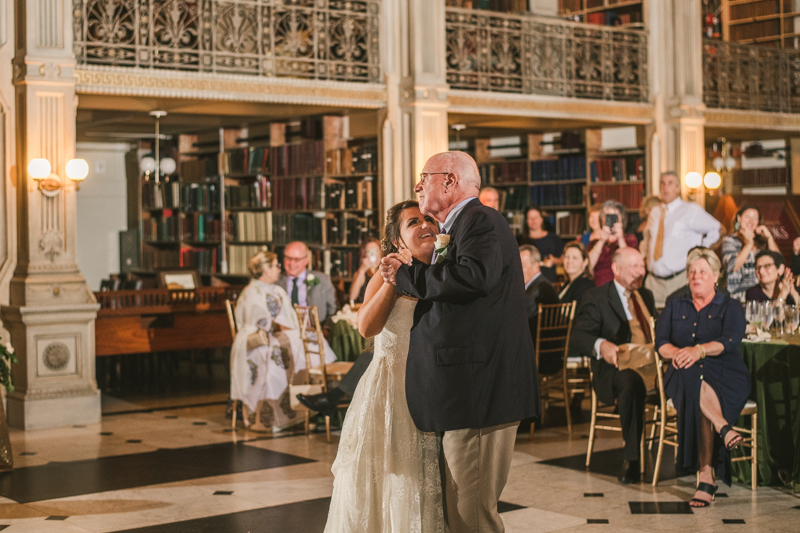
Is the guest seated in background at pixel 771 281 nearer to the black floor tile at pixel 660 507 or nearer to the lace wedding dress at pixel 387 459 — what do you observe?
the black floor tile at pixel 660 507

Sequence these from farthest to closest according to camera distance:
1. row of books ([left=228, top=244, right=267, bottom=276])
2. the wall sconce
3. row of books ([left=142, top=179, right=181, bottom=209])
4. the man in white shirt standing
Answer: row of books ([left=142, top=179, right=181, bottom=209])
row of books ([left=228, top=244, right=267, bottom=276])
the man in white shirt standing
the wall sconce

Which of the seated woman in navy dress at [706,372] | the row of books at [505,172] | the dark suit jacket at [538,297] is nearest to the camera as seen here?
the seated woman in navy dress at [706,372]

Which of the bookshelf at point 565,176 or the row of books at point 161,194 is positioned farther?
the row of books at point 161,194

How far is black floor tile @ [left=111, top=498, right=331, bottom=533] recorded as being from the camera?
15.6 ft

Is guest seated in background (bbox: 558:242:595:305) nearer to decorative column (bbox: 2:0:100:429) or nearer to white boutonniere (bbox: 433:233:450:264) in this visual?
decorative column (bbox: 2:0:100:429)

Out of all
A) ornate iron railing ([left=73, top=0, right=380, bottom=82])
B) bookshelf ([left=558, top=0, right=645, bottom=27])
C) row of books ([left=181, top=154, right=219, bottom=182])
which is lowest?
row of books ([left=181, top=154, right=219, bottom=182])

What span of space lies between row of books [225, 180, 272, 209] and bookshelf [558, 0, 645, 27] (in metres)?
4.65

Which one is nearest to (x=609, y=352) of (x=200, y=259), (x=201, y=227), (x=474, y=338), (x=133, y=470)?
(x=474, y=338)

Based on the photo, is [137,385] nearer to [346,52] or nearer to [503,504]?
[346,52]

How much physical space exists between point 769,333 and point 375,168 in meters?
5.75

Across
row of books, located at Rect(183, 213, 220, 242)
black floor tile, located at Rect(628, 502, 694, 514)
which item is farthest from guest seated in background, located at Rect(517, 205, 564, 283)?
black floor tile, located at Rect(628, 502, 694, 514)

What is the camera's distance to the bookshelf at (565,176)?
12648mm

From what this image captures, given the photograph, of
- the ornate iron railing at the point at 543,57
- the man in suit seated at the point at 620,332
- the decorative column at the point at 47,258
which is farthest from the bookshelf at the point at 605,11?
the man in suit seated at the point at 620,332

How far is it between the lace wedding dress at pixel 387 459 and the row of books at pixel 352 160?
7.23 metres
